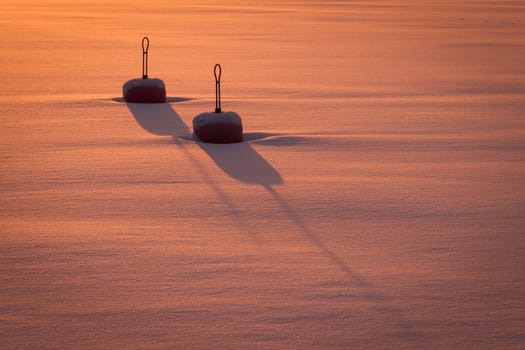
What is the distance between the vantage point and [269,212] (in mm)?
5137

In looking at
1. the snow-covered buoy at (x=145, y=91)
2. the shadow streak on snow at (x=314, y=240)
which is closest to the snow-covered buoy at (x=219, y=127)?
the shadow streak on snow at (x=314, y=240)

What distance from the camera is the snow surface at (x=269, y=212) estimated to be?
3.64 m

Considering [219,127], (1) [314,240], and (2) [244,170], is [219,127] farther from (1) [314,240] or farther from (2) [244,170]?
(1) [314,240]

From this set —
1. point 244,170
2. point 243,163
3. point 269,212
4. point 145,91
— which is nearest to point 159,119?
point 145,91

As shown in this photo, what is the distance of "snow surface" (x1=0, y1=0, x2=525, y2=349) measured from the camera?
3639 mm

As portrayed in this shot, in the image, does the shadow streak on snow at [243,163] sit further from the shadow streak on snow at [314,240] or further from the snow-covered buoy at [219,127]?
the shadow streak on snow at [314,240]

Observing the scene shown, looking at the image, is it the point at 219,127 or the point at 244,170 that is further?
the point at 219,127

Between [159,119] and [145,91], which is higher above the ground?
[145,91]

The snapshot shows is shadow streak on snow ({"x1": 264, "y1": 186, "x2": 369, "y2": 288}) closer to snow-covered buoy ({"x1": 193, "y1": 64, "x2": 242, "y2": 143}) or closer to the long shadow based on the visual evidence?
the long shadow

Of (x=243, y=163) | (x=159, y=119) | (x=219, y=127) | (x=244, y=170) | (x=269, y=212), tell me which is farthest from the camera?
(x=159, y=119)

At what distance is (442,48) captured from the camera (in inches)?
588

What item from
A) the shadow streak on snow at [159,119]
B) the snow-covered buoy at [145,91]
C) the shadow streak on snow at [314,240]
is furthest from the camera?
the snow-covered buoy at [145,91]

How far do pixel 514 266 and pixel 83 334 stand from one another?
2.02 m

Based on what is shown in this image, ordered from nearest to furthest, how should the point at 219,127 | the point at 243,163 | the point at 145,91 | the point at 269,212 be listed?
the point at 269,212, the point at 243,163, the point at 219,127, the point at 145,91
